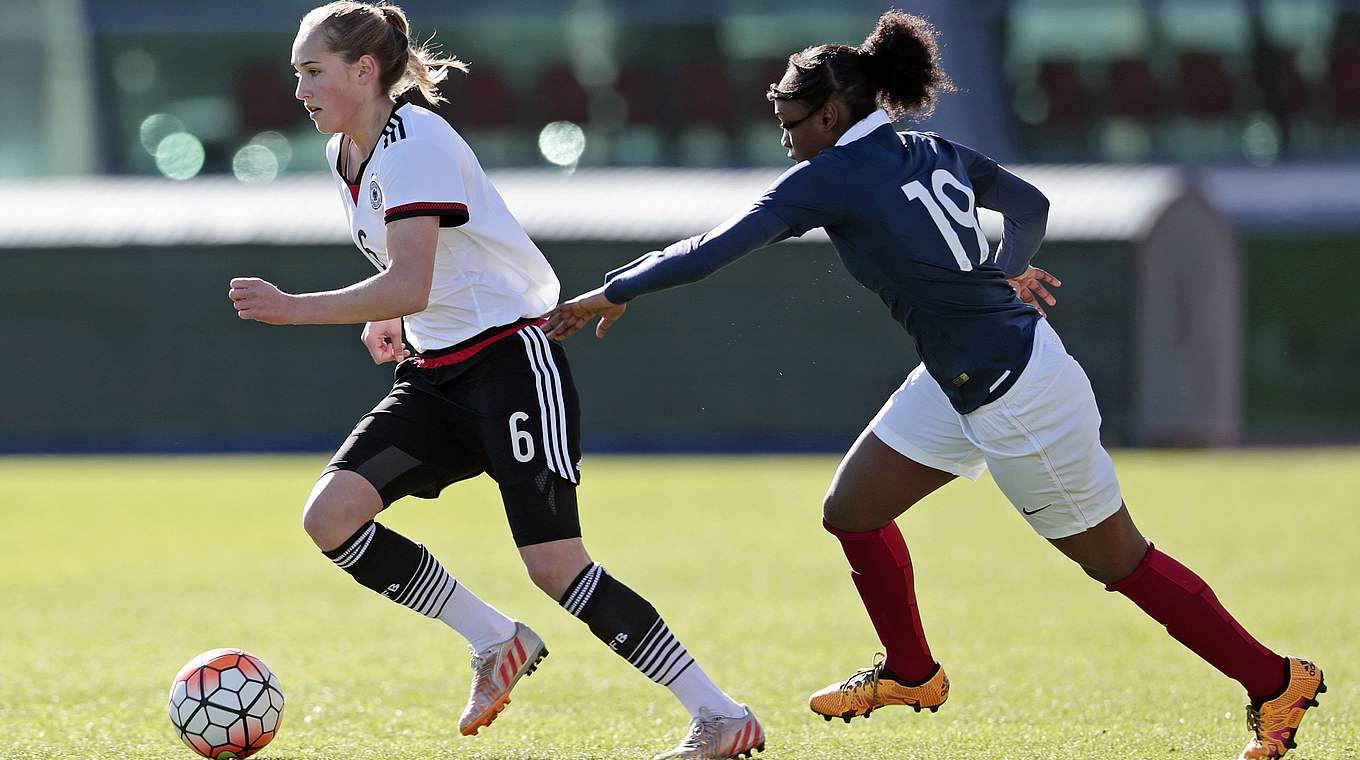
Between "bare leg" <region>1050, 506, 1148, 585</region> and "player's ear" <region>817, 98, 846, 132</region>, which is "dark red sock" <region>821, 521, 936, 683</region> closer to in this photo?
"bare leg" <region>1050, 506, 1148, 585</region>

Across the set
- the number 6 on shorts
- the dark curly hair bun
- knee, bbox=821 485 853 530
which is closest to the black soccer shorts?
the number 6 on shorts

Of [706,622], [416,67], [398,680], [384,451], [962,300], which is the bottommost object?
[706,622]

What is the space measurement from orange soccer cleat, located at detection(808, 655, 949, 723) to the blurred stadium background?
1281 centimetres

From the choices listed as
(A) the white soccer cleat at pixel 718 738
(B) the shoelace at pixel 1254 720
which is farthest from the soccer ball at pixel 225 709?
(B) the shoelace at pixel 1254 720

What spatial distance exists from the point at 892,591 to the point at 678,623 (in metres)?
2.86

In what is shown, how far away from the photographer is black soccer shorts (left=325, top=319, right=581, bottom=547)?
4820 millimetres

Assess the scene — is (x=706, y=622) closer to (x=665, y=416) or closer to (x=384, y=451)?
(x=384, y=451)

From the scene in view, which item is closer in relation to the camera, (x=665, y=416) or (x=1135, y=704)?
(x=1135, y=704)

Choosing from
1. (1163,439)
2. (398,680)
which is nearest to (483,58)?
(1163,439)

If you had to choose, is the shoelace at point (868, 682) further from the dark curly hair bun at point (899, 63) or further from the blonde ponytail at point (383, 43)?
the blonde ponytail at point (383, 43)

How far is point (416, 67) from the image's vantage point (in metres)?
4.93

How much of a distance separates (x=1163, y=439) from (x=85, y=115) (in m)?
16.2

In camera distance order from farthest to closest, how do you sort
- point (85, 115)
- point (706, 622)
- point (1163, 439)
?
point (85, 115), point (1163, 439), point (706, 622)

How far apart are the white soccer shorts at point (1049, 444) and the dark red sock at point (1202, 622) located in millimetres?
232
